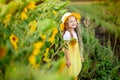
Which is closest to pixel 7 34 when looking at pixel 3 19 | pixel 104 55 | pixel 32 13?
pixel 3 19

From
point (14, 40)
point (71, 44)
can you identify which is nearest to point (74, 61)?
point (71, 44)

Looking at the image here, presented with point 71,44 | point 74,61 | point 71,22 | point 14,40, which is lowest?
point 74,61

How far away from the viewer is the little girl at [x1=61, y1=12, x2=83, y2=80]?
3.52 meters

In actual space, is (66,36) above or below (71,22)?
below

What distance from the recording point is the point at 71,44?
11.2 feet

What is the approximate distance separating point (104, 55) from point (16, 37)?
9.20ft

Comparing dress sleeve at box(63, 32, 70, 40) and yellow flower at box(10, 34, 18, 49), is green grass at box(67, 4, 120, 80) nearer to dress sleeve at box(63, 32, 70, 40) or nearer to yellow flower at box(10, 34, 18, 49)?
dress sleeve at box(63, 32, 70, 40)

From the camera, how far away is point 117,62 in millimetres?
4379

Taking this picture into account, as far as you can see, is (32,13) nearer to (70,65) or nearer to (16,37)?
(70,65)

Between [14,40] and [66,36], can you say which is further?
[66,36]

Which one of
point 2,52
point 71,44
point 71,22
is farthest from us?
point 71,22

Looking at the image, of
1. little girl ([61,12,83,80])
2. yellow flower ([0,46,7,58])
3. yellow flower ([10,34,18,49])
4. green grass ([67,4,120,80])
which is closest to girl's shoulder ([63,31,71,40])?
little girl ([61,12,83,80])

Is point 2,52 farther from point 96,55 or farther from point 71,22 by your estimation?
point 96,55

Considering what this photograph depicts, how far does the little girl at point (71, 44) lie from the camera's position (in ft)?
11.5
